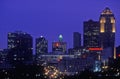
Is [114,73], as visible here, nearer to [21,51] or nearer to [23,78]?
[23,78]

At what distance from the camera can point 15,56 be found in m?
188

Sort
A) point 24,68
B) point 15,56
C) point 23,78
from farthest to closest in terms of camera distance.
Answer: point 15,56
point 24,68
point 23,78

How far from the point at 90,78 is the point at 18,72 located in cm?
1816

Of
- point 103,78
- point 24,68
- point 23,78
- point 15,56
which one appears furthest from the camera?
point 15,56

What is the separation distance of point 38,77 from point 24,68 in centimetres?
866

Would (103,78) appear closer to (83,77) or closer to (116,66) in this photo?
(83,77)

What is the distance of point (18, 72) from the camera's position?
10794 centimetres

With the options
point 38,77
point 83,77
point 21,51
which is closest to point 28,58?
point 21,51

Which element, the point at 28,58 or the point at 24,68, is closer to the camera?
the point at 24,68

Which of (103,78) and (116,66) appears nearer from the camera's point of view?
(103,78)

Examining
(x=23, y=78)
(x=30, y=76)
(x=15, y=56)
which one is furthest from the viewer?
(x=15, y=56)

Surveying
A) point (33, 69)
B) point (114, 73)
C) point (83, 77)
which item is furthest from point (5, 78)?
point (33, 69)

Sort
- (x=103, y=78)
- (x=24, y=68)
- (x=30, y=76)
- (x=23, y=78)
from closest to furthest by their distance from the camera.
Result: (x=103, y=78) → (x=23, y=78) → (x=30, y=76) → (x=24, y=68)

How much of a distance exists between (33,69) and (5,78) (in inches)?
1174
